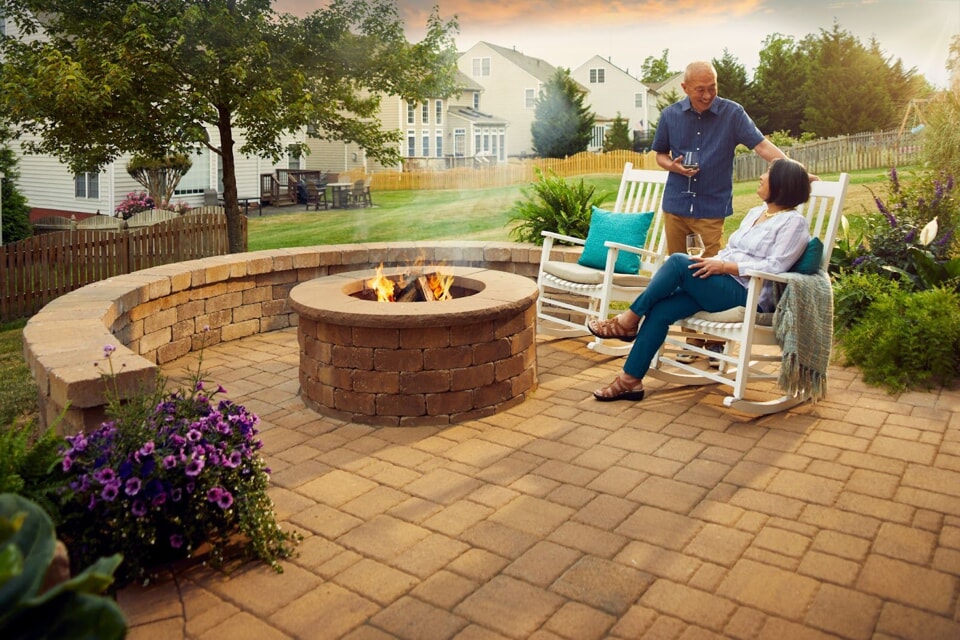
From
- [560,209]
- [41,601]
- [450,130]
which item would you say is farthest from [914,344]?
[450,130]

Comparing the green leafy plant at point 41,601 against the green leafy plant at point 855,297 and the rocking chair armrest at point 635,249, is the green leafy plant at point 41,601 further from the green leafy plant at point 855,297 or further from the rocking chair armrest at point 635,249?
the green leafy plant at point 855,297

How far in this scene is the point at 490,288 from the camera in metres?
4.37

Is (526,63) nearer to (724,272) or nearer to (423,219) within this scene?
(423,219)

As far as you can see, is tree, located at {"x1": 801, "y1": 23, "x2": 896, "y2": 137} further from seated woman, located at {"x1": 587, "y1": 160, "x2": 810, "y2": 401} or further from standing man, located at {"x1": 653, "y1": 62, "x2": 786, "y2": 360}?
seated woman, located at {"x1": 587, "y1": 160, "x2": 810, "y2": 401}

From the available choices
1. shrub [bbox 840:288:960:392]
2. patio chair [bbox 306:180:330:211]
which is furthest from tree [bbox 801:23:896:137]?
shrub [bbox 840:288:960:392]

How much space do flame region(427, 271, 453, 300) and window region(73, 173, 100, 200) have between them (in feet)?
48.4

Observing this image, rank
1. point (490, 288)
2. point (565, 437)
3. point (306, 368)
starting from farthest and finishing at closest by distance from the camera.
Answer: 1. point (490, 288)
2. point (306, 368)
3. point (565, 437)

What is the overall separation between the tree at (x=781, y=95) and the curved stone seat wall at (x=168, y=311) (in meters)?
26.8

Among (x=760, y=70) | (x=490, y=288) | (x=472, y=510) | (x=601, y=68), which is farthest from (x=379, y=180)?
(x=601, y=68)

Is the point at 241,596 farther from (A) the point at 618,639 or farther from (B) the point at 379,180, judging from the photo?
(B) the point at 379,180

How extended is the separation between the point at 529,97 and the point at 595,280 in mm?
32942

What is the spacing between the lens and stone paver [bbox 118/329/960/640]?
225cm

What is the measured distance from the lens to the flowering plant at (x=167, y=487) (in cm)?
236

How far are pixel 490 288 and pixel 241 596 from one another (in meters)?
2.33
